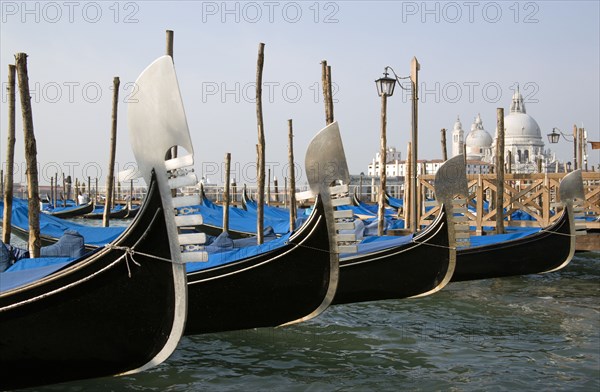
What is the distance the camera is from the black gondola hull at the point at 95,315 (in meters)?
2.85

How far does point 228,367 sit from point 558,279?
489 centimetres

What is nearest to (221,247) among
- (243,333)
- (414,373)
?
(243,333)

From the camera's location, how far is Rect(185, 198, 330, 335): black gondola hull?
412cm

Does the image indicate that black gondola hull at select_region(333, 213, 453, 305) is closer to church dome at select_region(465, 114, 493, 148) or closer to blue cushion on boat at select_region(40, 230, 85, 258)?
blue cushion on boat at select_region(40, 230, 85, 258)

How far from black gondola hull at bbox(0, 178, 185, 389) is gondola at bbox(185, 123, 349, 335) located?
108 cm

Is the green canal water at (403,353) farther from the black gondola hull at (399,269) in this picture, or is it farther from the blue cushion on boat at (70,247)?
the blue cushion on boat at (70,247)

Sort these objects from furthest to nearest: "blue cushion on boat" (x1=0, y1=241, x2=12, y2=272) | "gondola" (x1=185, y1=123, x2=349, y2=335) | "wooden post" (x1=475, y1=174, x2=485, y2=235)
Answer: "wooden post" (x1=475, y1=174, x2=485, y2=235) → "blue cushion on boat" (x1=0, y1=241, x2=12, y2=272) → "gondola" (x1=185, y1=123, x2=349, y2=335)

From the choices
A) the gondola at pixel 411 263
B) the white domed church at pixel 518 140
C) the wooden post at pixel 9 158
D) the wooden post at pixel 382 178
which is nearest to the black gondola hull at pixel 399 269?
the gondola at pixel 411 263

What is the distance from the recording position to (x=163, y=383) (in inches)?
145

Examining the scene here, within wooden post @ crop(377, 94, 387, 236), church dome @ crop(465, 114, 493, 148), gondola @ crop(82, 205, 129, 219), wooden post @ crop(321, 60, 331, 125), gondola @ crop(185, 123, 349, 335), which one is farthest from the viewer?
church dome @ crop(465, 114, 493, 148)

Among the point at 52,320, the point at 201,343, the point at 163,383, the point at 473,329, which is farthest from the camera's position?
Answer: the point at 473,329

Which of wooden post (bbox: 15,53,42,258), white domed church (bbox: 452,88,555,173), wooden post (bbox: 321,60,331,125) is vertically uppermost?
white domed church (bbox: 452,88,555,173)

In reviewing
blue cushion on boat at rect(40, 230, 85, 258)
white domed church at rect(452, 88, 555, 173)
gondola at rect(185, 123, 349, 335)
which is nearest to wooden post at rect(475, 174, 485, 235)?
gondola at rect(185, 123, 349, 335)

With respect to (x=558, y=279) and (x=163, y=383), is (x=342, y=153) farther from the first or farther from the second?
(x=558, y=279)
